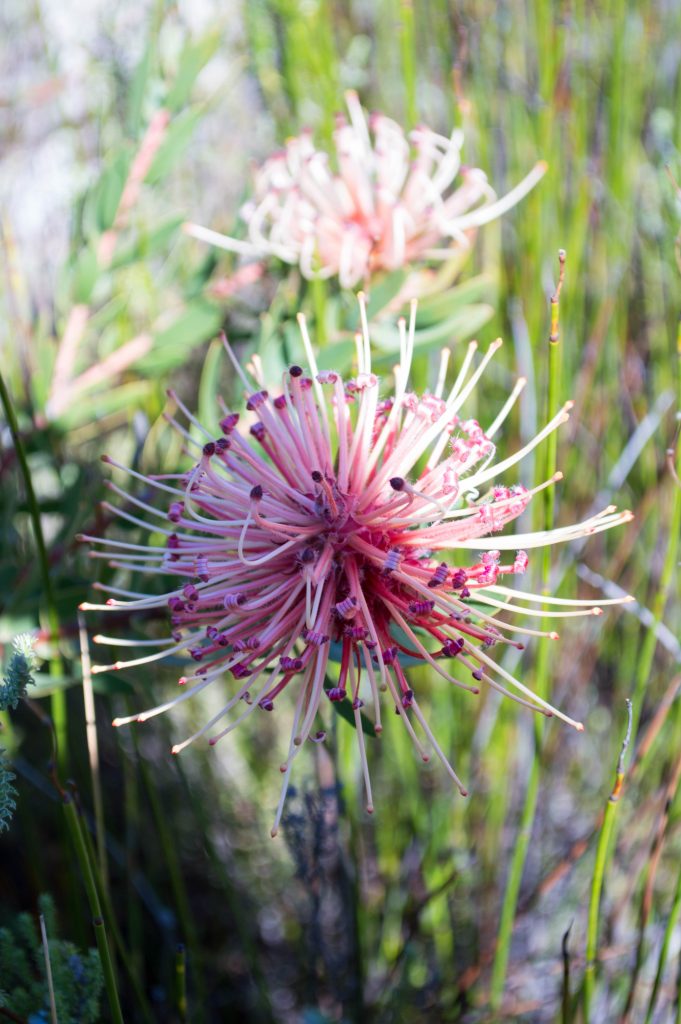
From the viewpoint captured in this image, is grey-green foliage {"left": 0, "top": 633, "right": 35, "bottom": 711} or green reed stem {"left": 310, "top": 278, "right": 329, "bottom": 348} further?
green reed stem {"left": 310, "top": 278, "right": 329, "bottom": 348}

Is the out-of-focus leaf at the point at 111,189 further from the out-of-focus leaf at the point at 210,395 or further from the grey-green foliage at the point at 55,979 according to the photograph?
the grey-green foliage at the point at 55,979

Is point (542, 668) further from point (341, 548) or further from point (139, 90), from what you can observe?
point (139, 90)

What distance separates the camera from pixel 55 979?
62 centimetres

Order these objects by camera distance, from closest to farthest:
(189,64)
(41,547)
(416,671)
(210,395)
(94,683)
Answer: (41,547) → (94,683) → (210,395) → (189,64) → (416,671)

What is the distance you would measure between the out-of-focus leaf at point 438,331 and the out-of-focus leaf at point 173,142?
1.05ft

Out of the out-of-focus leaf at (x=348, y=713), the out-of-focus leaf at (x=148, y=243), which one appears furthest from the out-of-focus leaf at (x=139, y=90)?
the out-of-focus leaf at (x=348, y=713)

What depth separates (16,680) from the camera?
51 centimetres

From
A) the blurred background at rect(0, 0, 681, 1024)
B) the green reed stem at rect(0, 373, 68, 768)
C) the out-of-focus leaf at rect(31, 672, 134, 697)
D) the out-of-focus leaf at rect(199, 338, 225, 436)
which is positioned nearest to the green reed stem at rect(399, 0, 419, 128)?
the blurred background at rect(0, 0, 681, 1024)

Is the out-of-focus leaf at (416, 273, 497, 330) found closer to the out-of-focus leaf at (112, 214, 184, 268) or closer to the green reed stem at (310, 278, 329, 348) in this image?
the green reed stem at (310, 278, 329, 348)

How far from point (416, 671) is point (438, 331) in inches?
18.4

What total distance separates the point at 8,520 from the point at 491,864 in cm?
69

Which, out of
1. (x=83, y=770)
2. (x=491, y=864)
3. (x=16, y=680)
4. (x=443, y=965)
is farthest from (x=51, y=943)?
(x=491, y=864)

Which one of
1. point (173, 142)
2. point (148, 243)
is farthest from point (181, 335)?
point (173, 142)

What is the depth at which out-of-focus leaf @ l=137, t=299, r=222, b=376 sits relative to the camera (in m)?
0.92
